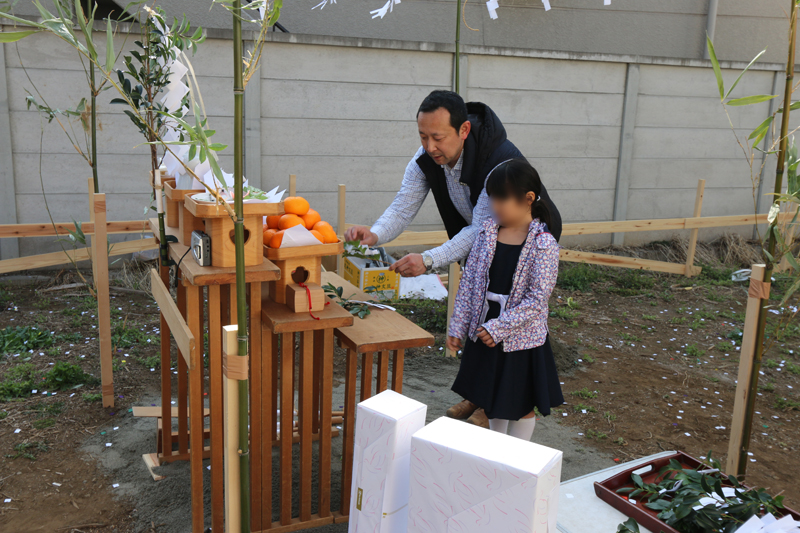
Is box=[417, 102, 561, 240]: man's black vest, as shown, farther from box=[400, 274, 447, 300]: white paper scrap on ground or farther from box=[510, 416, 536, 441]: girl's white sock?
box=[400, 274, 447, 300]: white paper scrap on ground

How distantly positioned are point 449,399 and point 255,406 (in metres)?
1.70

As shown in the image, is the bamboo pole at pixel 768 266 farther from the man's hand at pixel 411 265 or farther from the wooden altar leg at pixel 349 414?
the wooden altar leg at pixel 349 414

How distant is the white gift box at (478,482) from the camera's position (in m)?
1.03

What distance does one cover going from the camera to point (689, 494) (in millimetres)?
1587

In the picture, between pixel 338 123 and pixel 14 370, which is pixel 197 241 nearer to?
pixel 14 370

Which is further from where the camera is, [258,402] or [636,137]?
[636,137]

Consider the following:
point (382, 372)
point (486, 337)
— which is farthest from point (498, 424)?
point (382, 372)

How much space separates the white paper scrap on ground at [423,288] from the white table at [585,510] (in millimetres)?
3605

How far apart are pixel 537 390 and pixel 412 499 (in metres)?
1.24

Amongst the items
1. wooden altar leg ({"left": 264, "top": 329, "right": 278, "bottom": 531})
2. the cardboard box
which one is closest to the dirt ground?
wooden altar leg ({"left": 264, "top": 329, "right": 278, "bottom": 531})

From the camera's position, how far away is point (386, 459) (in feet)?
4.27

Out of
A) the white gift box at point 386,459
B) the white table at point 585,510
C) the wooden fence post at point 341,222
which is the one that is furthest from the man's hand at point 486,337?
the wooden fence post at point 341,222

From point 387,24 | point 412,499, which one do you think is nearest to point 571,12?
point 387,24

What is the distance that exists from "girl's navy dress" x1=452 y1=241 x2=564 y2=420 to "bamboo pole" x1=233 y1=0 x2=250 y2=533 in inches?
46.3
